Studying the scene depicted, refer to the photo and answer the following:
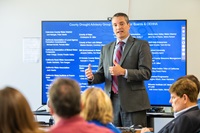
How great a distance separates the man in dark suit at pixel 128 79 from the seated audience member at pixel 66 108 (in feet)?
6.32

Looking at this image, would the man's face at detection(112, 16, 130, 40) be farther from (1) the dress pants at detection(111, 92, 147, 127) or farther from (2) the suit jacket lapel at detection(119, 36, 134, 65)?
(1) the dress pants at detection(111, 92, 147, 127)

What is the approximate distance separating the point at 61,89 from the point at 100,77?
7.29ft

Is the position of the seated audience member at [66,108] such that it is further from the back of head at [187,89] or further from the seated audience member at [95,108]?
the back of head at [187,89]

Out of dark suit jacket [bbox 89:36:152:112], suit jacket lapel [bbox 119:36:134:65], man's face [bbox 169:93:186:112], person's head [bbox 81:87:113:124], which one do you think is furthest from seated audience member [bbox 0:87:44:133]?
suit jacket lapel [bbox 119:36:134:65]

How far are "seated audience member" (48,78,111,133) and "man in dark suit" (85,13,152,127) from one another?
1926 millimetres

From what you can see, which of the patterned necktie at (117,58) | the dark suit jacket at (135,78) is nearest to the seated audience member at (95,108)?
the dark suit jacket at (135,78)

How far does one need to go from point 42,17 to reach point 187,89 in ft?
9.83

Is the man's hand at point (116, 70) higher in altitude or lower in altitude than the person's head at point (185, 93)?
higher

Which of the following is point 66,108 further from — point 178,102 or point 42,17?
point 42,17

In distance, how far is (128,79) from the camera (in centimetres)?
353

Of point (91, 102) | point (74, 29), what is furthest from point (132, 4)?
point (91, 102)

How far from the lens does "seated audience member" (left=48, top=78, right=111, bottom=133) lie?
62.3 inches

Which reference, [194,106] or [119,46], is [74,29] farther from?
[194,106]

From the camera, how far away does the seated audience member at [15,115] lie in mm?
1495
